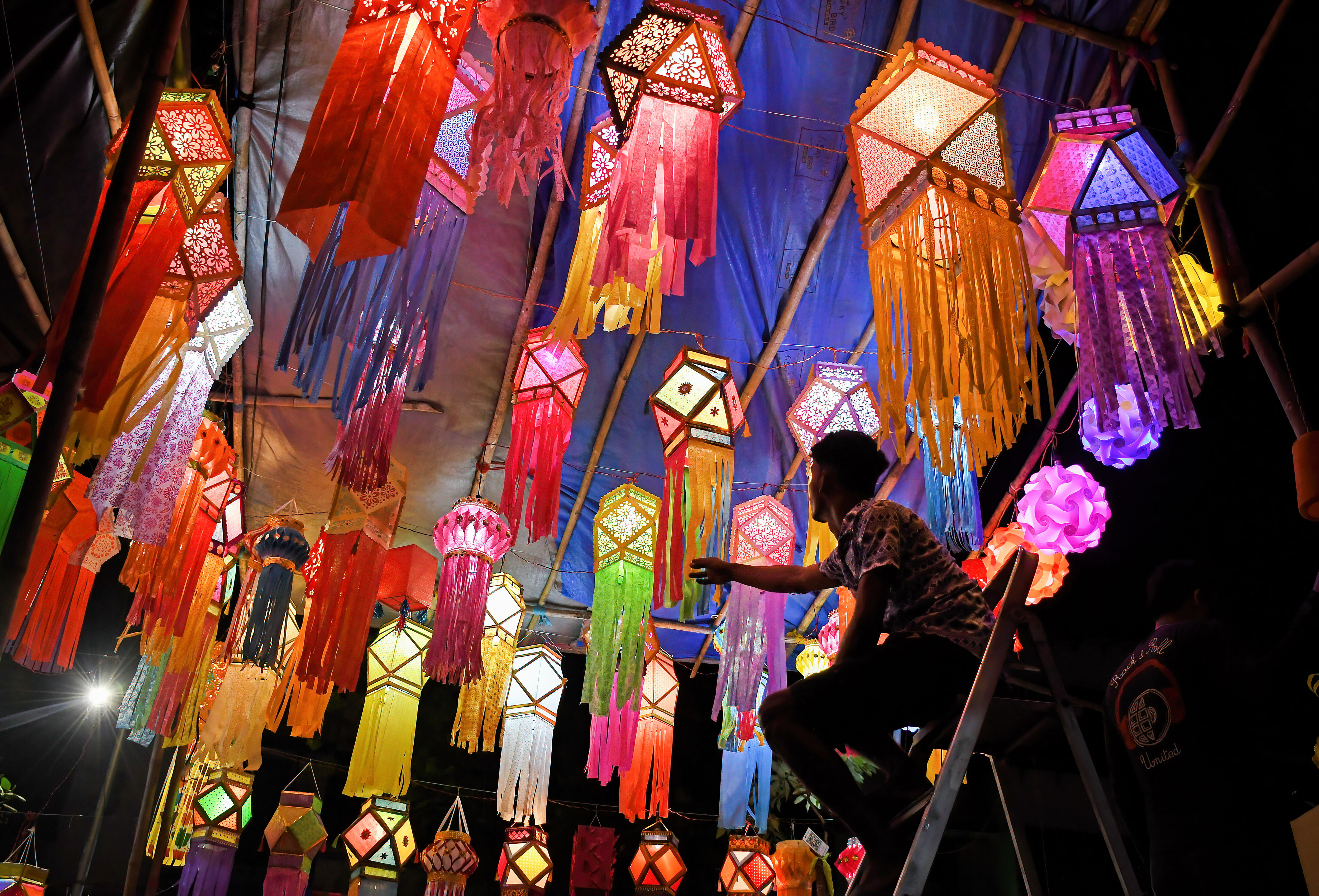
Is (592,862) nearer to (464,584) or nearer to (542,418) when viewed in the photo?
(464,584)

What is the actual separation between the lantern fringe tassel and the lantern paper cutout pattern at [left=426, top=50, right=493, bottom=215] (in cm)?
132

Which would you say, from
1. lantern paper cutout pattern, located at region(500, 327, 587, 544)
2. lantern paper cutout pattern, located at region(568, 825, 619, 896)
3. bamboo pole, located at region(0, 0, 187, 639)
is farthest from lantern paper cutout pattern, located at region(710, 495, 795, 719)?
lantern paper cutout pattern, located at region(568, 825, 619, 896)

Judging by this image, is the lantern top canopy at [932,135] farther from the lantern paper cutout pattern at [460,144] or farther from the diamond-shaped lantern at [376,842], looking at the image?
the diamond-shaped lantern at [376,842]

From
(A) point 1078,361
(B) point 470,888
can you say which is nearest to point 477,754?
(B) point 470,888

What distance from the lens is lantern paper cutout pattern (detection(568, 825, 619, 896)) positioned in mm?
8000

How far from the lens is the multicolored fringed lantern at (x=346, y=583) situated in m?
4.32

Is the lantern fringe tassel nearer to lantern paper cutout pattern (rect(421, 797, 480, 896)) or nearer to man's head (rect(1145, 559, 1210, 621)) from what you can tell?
man's head (rect(1145, 559, 1210, 621))

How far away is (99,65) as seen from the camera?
266 centimetres

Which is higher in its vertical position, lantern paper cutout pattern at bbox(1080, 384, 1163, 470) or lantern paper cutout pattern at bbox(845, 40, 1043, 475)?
lantern paper cutout pattern at bbox(845, 40, 1043, 475)

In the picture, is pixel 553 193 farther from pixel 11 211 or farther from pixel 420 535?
pixel 420 535

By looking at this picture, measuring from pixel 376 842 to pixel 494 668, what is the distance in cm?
239

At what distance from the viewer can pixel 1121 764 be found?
1938 millimetres

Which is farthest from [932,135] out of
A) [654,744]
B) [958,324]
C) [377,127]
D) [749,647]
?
[654,744]

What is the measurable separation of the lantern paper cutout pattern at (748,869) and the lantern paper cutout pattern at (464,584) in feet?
14.4
